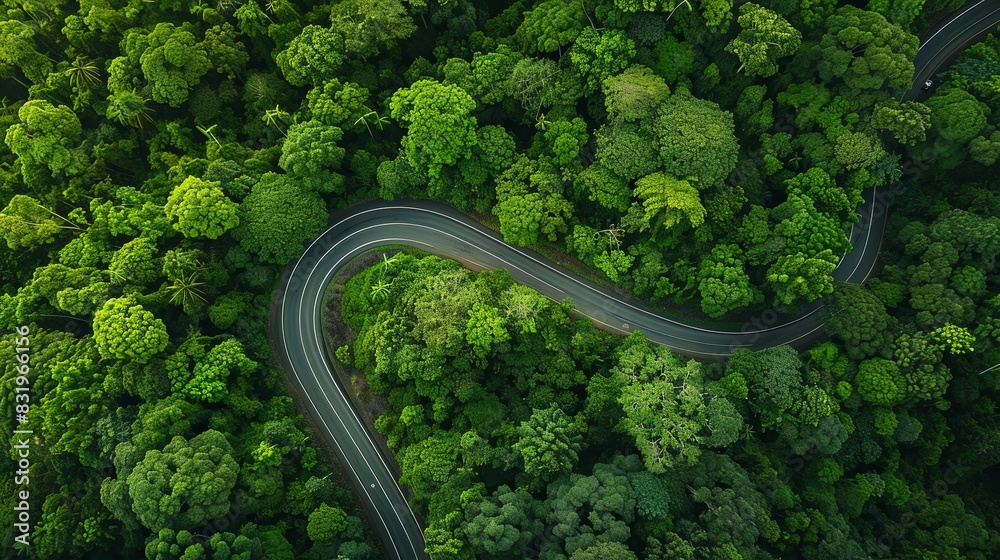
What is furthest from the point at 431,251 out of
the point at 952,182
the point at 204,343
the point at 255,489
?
the point at 952,182

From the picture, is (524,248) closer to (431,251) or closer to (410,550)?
(431,251)

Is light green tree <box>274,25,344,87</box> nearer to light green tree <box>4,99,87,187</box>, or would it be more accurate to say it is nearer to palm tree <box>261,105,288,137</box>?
palm tree <box>261,105,288,137</box>

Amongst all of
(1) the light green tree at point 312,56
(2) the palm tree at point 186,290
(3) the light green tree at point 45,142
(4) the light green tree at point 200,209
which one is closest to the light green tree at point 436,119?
(1) the light green tree at point 312,56

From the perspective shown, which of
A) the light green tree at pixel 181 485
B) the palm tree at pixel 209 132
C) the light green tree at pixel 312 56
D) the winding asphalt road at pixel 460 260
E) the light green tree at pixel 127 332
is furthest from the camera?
the winding asphalt road at pixel 460 260

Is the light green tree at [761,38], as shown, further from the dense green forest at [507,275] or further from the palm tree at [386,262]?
the palm tree at [386,262]

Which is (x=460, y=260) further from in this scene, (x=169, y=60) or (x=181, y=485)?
(x=169, y=60)
